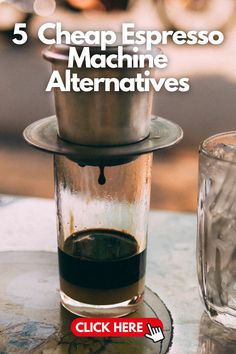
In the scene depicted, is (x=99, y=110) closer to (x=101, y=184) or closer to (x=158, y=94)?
(x=101, y=184)

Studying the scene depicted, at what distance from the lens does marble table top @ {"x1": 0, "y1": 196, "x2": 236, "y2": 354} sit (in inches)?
21.6

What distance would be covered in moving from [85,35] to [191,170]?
3.74ft

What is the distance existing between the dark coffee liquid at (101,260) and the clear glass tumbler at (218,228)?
0.07 meters

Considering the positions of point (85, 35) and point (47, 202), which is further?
point (47, 202)

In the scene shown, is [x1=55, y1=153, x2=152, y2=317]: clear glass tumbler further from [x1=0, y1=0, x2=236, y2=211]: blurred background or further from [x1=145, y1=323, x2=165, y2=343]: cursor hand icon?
[x1=0, y1=0, x2=236, y2=211]: blurred background

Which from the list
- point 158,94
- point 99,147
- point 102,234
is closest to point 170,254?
point 102,234

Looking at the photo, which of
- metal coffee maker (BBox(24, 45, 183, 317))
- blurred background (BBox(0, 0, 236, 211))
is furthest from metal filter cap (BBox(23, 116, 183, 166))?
blurred background (BBox(0, 0, 236, 211))

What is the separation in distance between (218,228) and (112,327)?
0.14 m

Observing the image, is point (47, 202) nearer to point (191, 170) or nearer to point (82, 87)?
point (82, 87)

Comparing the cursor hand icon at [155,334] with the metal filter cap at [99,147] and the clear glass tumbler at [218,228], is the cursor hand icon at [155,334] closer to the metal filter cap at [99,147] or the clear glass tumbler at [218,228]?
the clear glass tumbler at [218,228]

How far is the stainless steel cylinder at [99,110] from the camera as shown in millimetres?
485

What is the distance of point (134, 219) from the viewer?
1.93 ft

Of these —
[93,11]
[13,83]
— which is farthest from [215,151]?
[13,83]

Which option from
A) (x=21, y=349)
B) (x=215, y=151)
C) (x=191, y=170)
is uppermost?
(x=215, y=151)
